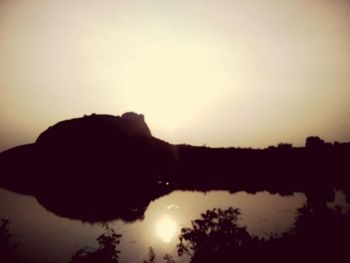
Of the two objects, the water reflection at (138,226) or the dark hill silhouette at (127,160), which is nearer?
the water reflection at (138,226)

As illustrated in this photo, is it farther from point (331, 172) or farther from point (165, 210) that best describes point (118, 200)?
point (331, 172)

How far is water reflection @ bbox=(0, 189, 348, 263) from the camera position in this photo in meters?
32.6

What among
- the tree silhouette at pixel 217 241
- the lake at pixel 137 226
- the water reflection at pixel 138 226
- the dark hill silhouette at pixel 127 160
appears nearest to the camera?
the tree silhouette at pixel 217 241

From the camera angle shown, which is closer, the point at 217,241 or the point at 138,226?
the point at 217,241

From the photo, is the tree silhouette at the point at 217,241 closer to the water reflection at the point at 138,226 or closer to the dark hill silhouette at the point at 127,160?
the water reflection at the point at 138,226

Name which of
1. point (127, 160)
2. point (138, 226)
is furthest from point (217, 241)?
point (127, 160)

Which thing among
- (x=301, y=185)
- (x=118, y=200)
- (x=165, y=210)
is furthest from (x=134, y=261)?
(x=301, y=185)

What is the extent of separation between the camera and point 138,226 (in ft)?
144

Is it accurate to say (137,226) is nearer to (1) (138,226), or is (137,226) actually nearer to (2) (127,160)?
(1) (138,226)

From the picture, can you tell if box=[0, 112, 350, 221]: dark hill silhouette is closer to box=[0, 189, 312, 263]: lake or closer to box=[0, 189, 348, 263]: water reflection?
box=[0, 189, 348, 263]: water reflection

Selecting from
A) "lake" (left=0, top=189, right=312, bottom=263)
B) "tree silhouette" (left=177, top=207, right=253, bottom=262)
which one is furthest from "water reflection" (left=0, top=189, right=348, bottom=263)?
"tree silhouette" (left=177, top=207, right=253, bottom=262)

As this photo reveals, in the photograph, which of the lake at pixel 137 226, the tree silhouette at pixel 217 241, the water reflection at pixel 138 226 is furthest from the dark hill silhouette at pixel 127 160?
the tree silhouette at pixel 217 241

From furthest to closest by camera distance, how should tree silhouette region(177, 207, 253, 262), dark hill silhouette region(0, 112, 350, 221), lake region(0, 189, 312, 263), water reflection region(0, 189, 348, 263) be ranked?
1. dark hill silhouette region(0, 112, 350, 221)
2. water reflection region(0, 189, 348, 263)
3. lake region(0, 189, 312, 263)
4. tree silhouette region(177, 207, 253, 262)

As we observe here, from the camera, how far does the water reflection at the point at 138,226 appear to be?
3256 cm
